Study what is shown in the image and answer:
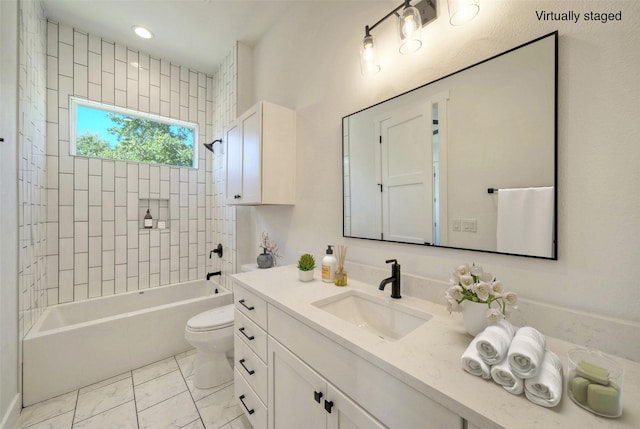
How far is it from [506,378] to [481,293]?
0.23 m

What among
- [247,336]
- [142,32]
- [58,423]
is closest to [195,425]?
[247,336]

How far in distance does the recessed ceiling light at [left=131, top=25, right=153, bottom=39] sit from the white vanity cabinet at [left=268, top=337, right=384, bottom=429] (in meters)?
2.97

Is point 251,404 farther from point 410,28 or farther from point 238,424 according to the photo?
point 410,28

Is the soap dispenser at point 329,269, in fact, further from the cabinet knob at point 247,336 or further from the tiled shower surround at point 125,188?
the tiled shower surround at point 125,188

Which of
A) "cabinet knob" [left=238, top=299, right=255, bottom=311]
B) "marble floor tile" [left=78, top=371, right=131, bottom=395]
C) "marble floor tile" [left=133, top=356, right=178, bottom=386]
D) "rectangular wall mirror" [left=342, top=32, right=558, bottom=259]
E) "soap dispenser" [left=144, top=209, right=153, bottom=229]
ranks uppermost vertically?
"rectangular wall mirror" [left=342, top=32, right=558, bottom=259]

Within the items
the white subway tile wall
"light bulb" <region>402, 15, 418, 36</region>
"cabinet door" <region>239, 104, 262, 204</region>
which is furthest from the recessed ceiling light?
"light bulb" <region>402, 15, 418, 36</region>

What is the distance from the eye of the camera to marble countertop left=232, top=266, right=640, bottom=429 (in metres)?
0.48

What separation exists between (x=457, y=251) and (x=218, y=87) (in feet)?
10.3

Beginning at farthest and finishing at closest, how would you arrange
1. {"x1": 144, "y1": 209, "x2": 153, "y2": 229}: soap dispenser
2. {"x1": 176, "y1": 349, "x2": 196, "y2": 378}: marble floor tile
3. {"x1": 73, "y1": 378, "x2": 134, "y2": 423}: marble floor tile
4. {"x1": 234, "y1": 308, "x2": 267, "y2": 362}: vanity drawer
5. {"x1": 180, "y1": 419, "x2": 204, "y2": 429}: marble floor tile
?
{"x1": 144, "y1": 209, "x2": 153, "y2": 229}: soap dispenser, {"x1": 176, "y1": 349, "x2": 196, "y2": 378}: marble floor tile, {"x1": 73, "y1": 378, "x2": 134, "y2": 423}: marble floor tile, {"x1": 180, "y1": 419, "x2": 204, "y2": 429}: marble floor tile, {"x1": 234, "y1": 308, "x2": 267, "y2": 362}: vanity drawer

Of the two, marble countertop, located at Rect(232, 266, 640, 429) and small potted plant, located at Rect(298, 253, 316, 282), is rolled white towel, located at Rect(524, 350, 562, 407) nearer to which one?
marble countertop, located at Rect(232, 266, 640, 429)

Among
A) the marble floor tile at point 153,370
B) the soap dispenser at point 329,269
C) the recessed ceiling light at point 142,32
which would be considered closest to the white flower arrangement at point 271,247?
the soap dispenser at point 329,269

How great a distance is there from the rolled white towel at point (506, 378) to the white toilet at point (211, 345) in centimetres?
170

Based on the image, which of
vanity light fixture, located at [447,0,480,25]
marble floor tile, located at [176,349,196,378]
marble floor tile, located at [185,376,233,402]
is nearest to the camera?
vanity light fixture, located at [447,0,480,25]

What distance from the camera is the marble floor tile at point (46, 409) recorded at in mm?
1492
